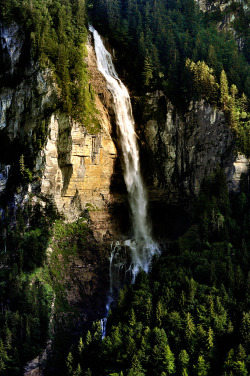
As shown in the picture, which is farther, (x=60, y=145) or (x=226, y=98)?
(x=226, y=98)

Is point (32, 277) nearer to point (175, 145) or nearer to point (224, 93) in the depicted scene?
point (175, 145)

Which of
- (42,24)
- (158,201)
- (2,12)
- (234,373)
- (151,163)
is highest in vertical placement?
(2,12)

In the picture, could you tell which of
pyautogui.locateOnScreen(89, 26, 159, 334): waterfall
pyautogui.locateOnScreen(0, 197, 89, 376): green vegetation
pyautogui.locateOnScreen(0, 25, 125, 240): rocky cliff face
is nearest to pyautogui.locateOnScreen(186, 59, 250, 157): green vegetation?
pyautogui.locateOnScreen(89, 26, 159, 334): waterfall

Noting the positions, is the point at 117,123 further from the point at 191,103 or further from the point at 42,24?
the point at 42,24

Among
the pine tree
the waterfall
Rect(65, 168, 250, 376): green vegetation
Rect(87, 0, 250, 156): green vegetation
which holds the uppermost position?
Rect(87, 0, 250, 156): green vegetation

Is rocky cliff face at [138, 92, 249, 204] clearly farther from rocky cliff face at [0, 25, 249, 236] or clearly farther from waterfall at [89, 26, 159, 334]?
waterfall at [89, 26, 159, 334]

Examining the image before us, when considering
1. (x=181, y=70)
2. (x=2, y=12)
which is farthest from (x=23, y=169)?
(x=181, y=70)

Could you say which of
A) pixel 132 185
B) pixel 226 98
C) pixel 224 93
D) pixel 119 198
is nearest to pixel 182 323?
pixel 119 198
